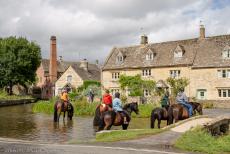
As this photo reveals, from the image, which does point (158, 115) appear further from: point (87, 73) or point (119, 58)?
point (87, 73)

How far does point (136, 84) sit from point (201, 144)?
133 ft

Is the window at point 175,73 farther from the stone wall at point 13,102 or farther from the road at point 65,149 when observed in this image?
the road at point 65,149

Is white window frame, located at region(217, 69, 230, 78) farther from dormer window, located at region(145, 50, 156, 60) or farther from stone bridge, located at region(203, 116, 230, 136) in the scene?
stone bridge, located at region(203, 116, 230, 136)

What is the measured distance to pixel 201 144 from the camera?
15.4 meters

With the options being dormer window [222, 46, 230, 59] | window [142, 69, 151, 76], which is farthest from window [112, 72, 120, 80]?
dormer window [222, 46, 230, 59]

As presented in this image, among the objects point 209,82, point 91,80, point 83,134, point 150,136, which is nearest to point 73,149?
point 150,136

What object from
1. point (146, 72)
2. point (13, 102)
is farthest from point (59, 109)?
point (13, 102)

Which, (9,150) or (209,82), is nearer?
(9,150)

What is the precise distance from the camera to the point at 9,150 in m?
14.4

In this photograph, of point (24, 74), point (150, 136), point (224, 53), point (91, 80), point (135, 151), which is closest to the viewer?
point (135, 151)

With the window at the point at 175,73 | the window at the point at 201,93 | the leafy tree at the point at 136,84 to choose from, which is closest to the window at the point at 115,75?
the leafy tree at the point at 136,84

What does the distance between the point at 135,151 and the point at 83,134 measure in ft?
30.9

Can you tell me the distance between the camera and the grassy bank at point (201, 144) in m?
14.7

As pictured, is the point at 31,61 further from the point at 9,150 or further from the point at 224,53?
the point at 9,150
